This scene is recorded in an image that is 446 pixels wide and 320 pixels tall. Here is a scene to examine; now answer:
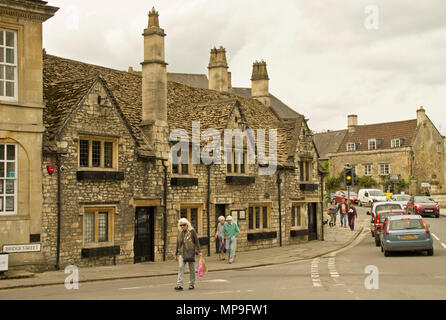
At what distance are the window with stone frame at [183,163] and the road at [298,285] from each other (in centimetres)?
615

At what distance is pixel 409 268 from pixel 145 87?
12.7 metres

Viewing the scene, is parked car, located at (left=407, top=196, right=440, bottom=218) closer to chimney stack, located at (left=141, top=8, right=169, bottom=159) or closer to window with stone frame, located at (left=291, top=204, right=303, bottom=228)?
window with stone frame, located at (left=291, top=204, right=303, bottom=228)

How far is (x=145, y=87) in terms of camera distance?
24.4 m

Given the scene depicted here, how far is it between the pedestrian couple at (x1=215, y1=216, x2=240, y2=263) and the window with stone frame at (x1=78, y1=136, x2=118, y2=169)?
5.11 m

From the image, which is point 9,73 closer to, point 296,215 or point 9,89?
point 9,89

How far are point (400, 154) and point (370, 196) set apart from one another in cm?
1379

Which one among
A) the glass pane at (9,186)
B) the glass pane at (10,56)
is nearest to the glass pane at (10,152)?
the glass pane at (9,186)

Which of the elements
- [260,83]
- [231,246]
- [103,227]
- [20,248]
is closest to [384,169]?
[260,83]

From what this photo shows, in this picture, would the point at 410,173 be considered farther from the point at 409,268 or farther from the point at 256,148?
the point at 409,268

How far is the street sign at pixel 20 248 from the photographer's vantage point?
18.3 metres

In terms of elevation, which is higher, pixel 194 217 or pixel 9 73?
pixel 9 73

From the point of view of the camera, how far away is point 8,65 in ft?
63.3
